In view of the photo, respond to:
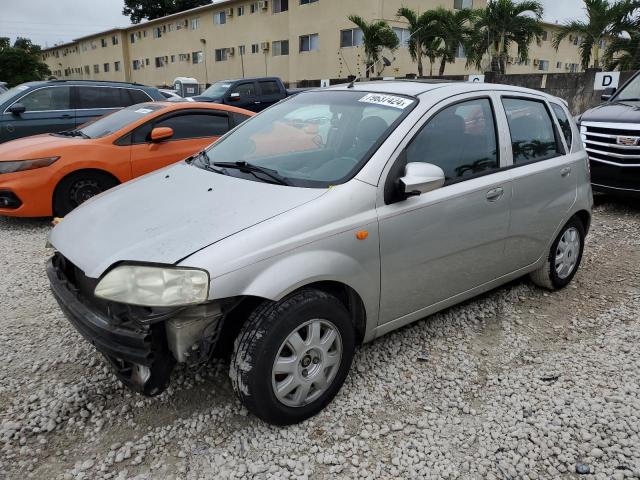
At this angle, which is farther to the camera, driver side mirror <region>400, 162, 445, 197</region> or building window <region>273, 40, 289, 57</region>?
building window <region>273, 40, 289, 57</region>

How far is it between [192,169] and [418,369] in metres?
1.93

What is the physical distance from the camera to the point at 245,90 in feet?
47.9

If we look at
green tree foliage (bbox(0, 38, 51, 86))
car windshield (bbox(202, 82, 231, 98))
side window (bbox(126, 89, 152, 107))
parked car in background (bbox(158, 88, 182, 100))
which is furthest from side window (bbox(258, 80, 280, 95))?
green tree foliage (bbox(0, 38, 51, 86))

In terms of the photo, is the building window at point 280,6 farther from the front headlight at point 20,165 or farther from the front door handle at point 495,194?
the front door handle at point 495,194

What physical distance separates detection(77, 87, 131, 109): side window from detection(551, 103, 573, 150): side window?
24.6ft

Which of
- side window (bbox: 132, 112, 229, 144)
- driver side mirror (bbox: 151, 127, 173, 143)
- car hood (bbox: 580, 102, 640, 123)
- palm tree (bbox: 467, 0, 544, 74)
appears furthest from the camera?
palm tree (bbox: 467, 0, 544, 74)

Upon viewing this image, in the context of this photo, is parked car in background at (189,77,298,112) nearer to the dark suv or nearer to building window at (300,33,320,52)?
the dark suv

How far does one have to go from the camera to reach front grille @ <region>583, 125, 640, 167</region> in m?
6.34

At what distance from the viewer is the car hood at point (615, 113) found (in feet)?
21.3

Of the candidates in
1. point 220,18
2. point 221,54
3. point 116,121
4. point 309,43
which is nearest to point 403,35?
point 309,43

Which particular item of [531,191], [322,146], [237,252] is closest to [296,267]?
[237,252]

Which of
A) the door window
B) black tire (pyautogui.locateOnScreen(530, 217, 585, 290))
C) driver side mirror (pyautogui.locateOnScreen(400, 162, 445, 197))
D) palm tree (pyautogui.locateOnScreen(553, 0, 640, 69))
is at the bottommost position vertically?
black tire (pyautogui.locateOnScreen(530, 217, 585, 290))

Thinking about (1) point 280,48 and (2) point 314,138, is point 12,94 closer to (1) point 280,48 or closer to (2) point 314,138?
(2) point 314,138

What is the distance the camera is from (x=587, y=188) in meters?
4.18
